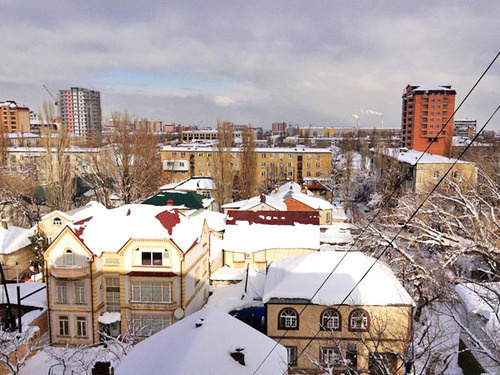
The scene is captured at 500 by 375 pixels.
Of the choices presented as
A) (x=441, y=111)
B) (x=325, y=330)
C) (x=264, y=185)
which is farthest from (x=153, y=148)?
(x=441, y=111)

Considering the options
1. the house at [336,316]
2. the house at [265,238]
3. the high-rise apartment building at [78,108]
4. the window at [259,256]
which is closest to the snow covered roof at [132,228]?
the house at [336,316]

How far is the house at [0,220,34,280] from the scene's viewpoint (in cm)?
2452

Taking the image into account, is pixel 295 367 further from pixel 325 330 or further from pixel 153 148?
pixel 153 148

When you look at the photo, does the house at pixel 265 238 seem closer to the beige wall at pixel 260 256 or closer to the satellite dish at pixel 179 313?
the beige wall at pixel 260 256

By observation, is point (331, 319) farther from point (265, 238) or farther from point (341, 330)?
point (265, 238)

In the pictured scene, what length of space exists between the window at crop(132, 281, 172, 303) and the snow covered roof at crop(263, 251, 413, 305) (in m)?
4.30

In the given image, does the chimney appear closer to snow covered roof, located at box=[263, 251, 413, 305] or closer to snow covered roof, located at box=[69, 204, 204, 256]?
snow covered roof, located at box=[263, 251, 413, 305]

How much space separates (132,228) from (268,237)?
359 inches

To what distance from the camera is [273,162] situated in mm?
53156

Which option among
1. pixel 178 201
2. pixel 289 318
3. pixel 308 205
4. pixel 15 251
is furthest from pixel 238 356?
pixel 308 205

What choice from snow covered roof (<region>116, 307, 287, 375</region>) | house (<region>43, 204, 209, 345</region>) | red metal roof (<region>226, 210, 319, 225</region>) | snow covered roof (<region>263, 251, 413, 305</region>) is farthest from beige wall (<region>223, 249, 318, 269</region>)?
snow covered roof (<region>116, 307, 287, 375</region>)

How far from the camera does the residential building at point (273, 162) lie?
2082 inches

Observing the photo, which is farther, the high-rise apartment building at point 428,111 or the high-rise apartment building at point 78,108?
the high-rise apartment building at point 78,108

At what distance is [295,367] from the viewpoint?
13.6 m
